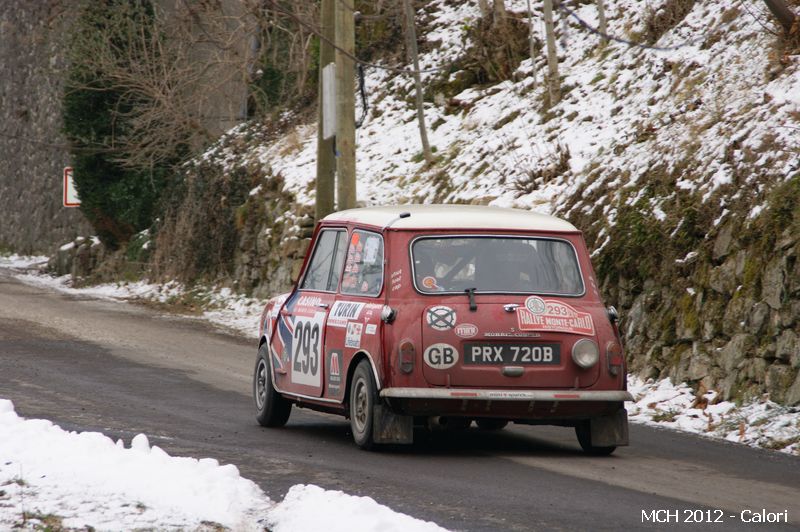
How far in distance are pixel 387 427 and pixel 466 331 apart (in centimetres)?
86

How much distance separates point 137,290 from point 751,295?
2003 centimetres

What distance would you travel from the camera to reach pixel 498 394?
880 centimetres

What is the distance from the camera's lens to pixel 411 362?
880 centimetres

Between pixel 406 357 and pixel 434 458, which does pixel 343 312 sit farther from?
pixel 434 458

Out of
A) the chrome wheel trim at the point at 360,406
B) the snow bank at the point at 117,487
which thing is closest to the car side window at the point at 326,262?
the chrome wheel trim at the point at 360,406

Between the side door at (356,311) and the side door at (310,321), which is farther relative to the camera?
the side door at (310,321)

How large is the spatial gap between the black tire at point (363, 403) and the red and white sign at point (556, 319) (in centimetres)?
113

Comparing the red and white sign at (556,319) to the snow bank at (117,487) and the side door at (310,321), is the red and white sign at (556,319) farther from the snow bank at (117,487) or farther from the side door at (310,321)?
the snow bank at (117,487)

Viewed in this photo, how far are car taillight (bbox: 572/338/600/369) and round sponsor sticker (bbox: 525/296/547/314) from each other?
13.5 inches

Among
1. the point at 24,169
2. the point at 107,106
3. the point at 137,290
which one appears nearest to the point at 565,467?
the point at 137,290

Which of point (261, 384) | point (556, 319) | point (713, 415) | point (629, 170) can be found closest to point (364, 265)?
point (556, 319)

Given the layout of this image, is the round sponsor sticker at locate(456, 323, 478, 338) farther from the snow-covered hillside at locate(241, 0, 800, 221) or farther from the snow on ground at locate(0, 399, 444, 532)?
the snow-covered hillside at locate(241, 0, 800, 221)

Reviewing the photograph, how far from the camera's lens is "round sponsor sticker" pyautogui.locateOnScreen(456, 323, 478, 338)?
888 cm

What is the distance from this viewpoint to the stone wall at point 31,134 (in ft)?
135
